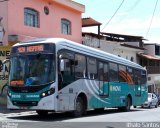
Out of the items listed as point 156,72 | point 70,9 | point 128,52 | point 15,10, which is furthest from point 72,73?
point 156,72

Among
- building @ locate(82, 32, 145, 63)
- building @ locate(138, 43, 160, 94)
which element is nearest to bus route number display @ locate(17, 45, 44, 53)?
building @ locate(82, 32, 145, 63)

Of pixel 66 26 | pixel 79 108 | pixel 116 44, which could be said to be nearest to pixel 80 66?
pixel 79 108

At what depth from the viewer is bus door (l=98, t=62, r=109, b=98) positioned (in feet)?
68.6

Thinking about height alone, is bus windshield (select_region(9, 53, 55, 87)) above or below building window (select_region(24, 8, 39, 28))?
below

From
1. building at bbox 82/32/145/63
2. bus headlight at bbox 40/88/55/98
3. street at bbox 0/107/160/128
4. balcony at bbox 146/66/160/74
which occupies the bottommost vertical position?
street at bbox 0/107/160/128

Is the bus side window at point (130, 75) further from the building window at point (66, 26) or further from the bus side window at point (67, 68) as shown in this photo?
the building window at point (66, 26)

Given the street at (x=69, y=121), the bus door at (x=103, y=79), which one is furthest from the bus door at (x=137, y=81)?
the street at (x=69, y=121)

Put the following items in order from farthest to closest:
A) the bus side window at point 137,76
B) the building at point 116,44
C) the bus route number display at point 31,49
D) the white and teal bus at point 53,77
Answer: the building at point 116,44, the bus side window at point 137,76, the bus route number display at point 31,49, the white and teal bus at point 53,77

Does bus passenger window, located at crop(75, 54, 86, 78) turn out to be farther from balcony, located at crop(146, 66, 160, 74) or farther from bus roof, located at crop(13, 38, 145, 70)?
balcony, located at crop(146, 66, 160, 74)

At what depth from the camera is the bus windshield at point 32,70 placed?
16.4m

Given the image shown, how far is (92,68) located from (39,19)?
1109cm

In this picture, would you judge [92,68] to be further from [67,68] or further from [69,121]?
[69,121]

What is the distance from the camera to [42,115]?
62.6ft

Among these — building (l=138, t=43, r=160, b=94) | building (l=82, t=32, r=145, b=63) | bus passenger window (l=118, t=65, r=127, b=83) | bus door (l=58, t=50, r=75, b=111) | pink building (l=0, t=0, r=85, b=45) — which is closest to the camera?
bus door (l=58, t=50, r=75, b=111)
